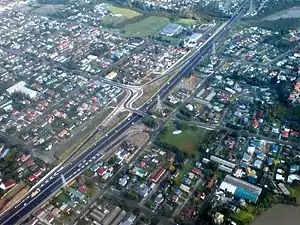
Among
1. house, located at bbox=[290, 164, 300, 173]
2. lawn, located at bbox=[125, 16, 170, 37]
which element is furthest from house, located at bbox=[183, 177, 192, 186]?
lawn, located at bbox=[125, 16, 170, 37]

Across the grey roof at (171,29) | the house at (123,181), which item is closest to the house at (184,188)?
the house at (123,181)

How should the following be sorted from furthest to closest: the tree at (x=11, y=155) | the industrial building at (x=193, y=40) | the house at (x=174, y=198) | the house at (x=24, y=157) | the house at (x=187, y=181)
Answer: the industrial building at (x=193, y=40), the house at (x=24, y=157), the tree at (x=11, y=155), the house at (x=187, y=181), the house at (x=174, y=198)

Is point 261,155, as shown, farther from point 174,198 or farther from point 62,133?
point 62,133

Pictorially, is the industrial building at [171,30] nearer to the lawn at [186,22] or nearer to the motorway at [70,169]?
the lawn at [186,22]

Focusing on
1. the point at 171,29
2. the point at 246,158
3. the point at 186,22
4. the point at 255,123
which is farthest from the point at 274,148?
the point at 186,22

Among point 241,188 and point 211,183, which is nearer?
point 241,188

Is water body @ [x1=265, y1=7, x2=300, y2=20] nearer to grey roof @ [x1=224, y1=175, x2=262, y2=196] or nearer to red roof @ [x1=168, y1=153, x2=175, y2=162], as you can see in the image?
red roof @ [x1=168, y1=153, x2=175, y2=162]
